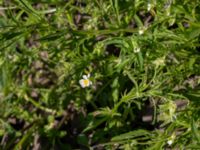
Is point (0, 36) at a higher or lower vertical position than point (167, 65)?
higher

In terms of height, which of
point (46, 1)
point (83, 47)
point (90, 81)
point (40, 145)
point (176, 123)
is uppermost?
point (46, 1)

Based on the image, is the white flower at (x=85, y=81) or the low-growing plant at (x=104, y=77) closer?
the low-growing plant at (x=104, y=77)

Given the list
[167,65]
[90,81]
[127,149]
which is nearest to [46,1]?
[90,81]

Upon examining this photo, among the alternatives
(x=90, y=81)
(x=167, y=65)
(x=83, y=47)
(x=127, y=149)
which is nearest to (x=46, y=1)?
(x=83, y=47)

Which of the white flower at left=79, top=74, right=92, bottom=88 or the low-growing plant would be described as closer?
the low-growing plant

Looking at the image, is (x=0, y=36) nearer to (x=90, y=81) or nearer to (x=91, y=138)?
(x=90, y=81)

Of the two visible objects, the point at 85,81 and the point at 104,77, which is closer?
the point at 85,81

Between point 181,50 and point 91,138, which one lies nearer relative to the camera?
point 181,50

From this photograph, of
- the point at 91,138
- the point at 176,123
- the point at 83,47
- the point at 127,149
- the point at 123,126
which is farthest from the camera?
the point at 91,138

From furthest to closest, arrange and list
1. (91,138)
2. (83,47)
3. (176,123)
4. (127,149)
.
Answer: (91,138) → (83,47) → (127,149) → (176,123)
